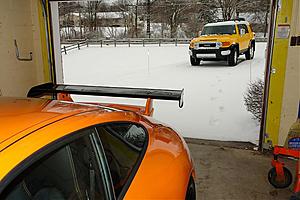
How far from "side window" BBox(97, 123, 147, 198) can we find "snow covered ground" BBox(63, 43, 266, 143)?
317 cm

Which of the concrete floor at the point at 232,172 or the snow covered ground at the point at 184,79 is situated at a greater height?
the snow covered ground at the point at 184,79

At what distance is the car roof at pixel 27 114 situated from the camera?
123cm

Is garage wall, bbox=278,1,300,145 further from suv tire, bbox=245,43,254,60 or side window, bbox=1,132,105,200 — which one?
suv tire, bbox=245,43,254,60

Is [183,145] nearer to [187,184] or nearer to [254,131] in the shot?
[187,184]

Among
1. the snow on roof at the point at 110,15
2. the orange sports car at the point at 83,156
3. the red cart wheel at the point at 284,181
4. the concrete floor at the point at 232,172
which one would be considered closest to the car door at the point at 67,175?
the orange sports car at the point at 83,156

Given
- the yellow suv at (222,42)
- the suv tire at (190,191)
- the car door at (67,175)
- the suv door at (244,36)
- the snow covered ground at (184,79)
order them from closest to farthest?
1. the car door at (67,175)
2. the suv tire at (190,191)
3. the snow covered ground at (184,79)
4. the yellow suv at (222,42)
5. the suv door at (244,36)

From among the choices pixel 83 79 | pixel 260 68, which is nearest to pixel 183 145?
pixel 83 79

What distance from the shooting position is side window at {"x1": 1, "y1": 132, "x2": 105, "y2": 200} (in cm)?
111

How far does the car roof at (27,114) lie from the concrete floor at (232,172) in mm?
2007

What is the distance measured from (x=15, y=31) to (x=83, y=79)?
18.9ft

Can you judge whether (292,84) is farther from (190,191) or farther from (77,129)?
(77,129)

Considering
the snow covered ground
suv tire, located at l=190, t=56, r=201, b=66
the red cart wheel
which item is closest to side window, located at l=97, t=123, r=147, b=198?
the red cart wheel

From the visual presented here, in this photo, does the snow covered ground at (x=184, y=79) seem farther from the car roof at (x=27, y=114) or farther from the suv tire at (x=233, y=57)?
the car roof at (x=27, y=114)

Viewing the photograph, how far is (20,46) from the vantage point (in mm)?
4957
